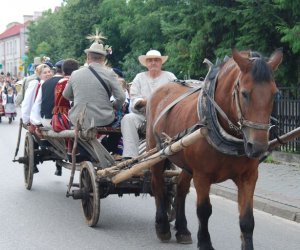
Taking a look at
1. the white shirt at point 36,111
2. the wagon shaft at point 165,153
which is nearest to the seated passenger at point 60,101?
the white shirt at point 36,111

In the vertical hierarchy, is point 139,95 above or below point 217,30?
below

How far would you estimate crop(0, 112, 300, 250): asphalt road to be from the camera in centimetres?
662

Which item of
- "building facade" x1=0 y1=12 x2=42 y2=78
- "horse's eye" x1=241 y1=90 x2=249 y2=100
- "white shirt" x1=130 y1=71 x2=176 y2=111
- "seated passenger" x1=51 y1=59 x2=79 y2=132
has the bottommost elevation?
"building facade" x1=0 y1=12 x2=42 y2=78

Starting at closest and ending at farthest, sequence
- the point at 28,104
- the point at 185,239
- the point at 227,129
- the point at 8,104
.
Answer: the point at 227,129
the point at 185,239
the point at 28,104
the point at 8,104

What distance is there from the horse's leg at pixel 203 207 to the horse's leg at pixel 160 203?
35.6 inches

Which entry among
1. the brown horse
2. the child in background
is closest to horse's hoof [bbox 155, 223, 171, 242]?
the brown horse

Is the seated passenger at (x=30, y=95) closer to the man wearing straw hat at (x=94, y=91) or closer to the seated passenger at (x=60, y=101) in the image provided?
the seated passenger at (x=60, y=101)

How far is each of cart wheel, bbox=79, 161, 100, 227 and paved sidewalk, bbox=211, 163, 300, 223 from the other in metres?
2.59

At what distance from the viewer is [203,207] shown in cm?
569

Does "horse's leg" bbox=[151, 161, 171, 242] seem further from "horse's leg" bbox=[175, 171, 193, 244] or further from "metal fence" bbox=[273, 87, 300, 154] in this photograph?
"metal fence" bbox=[273, 87, 300, 154]

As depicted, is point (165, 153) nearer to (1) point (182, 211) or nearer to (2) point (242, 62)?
(1) point (182, 211)

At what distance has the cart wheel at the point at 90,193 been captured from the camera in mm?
7062

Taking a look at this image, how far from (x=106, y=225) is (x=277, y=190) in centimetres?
323

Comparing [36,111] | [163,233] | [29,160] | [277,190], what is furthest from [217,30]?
[163,233]
